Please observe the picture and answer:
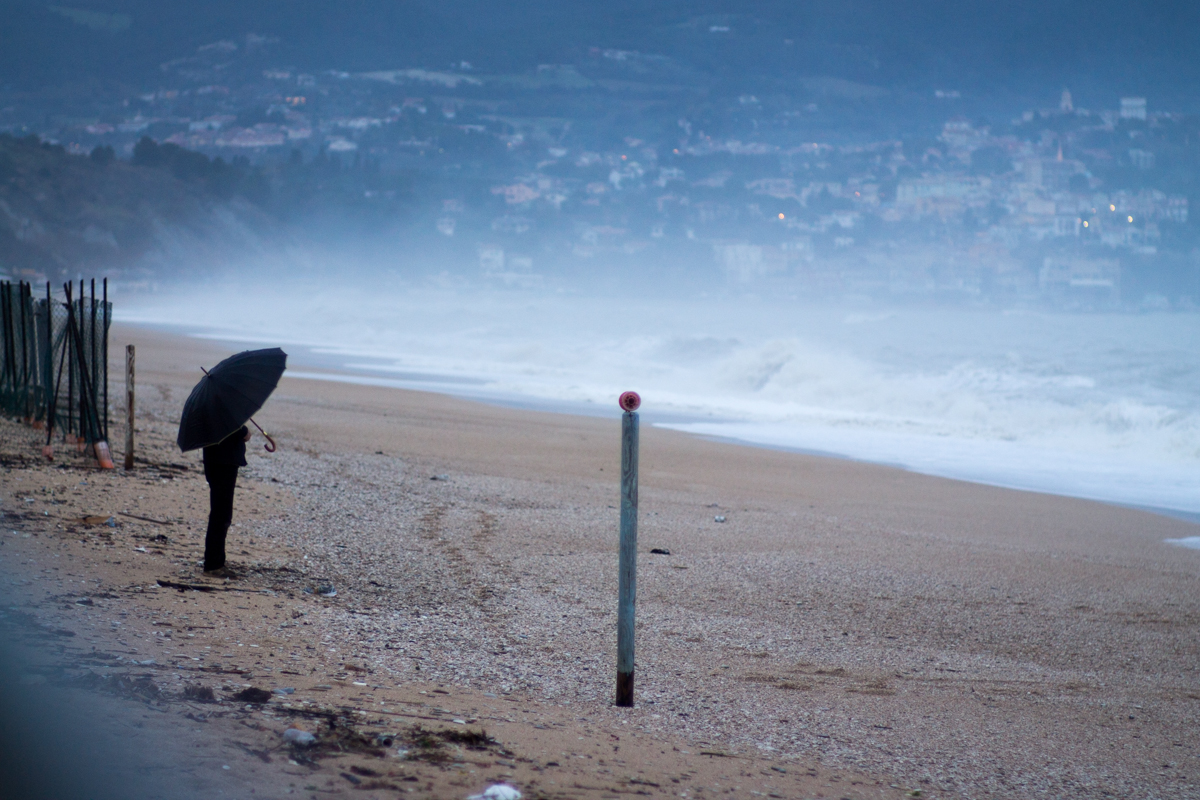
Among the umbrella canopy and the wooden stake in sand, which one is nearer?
the umbrella canopy

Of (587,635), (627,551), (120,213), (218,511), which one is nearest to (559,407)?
(218,511)

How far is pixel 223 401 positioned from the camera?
527 cm

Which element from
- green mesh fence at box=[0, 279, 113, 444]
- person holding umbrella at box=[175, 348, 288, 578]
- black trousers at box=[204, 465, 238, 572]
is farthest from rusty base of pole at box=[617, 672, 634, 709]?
green mesh fence at box=[0, 279, 113, 444]

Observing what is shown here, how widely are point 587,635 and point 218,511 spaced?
230 cm

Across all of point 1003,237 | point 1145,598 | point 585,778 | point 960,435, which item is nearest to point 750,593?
point 1145,598

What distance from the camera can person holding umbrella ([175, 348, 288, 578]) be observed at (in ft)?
17.3

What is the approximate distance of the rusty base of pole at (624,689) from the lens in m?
4.10

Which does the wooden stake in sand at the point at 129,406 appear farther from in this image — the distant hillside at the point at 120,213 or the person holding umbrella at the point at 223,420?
the distant hillside at the point at 120,213

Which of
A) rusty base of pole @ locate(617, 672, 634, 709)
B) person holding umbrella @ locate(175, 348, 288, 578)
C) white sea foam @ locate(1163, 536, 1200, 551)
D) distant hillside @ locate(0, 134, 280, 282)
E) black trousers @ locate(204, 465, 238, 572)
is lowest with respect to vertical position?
rusty base of pole @ locate(617, 672, 634, 709)

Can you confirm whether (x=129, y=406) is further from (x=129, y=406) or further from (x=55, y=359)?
(x=55, y=359)

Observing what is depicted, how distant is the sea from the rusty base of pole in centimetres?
980

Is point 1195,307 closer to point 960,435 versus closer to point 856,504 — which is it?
point 960,435

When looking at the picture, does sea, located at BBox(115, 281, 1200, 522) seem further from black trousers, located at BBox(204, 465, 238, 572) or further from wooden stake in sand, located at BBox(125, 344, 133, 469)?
black trousers, located at BBox(204, 465, 238, 572)

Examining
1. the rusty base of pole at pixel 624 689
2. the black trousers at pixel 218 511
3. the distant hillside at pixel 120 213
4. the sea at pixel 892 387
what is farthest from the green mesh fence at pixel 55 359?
the distant hillside at pixel 120 213
